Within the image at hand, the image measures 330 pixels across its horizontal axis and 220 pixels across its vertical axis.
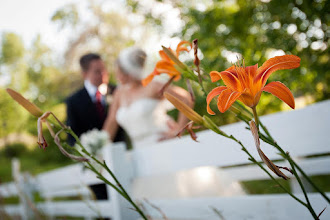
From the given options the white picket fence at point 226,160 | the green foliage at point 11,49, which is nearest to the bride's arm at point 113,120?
the white picket fence at point 226,160

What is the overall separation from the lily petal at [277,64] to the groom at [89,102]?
3286 mm

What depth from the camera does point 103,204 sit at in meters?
2.12

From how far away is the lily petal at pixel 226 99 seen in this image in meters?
0.50

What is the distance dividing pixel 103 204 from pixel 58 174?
1.15 m

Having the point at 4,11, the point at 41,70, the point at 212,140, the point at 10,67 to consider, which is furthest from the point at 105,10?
the point at 212,140

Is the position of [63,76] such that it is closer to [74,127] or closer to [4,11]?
[4,11]

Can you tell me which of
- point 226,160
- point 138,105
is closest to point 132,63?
point 138,105

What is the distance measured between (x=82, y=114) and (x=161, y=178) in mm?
1322

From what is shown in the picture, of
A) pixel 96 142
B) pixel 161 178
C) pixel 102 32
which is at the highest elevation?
pixel 102 32

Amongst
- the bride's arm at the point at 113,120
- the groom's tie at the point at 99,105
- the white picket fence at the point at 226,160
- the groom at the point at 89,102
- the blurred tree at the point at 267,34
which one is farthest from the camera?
the groom's tie at the point at 99,105

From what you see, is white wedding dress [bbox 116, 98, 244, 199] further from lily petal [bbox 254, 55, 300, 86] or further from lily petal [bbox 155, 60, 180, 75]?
lily petal [bbox 254, 55, 300, 86]

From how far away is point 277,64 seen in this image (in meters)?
0.51

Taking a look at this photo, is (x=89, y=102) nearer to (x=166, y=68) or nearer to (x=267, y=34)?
(x=267, y=34)

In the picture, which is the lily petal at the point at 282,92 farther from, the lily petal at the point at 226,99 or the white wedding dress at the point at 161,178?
the white wedding dress at the point at 161,178
